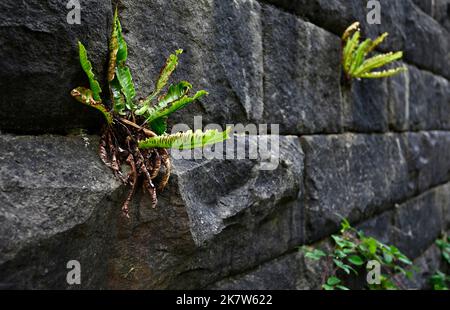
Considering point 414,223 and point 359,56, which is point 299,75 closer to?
point 359,56

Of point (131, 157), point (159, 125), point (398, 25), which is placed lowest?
point (131, 157)

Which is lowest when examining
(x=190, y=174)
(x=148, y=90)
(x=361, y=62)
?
(x=190, y=174)

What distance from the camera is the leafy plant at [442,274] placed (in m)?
3.61

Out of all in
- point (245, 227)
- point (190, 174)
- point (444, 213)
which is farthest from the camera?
point (444, 213)

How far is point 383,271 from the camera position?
2844 millimetres

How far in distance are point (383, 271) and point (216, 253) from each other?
5.21 feet

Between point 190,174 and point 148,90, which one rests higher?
point 148,90

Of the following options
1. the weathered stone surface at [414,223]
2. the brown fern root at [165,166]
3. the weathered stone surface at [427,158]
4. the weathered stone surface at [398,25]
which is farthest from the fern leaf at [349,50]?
the brown fern root at [165,166]

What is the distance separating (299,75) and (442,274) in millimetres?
2516

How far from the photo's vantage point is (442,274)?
3705 mm

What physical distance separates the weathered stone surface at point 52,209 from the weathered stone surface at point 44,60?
67mm

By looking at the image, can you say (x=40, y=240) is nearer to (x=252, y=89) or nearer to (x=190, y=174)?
(x=190, y=174)

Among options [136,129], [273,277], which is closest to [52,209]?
[136,129]

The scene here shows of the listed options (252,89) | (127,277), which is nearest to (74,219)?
(127,277)
